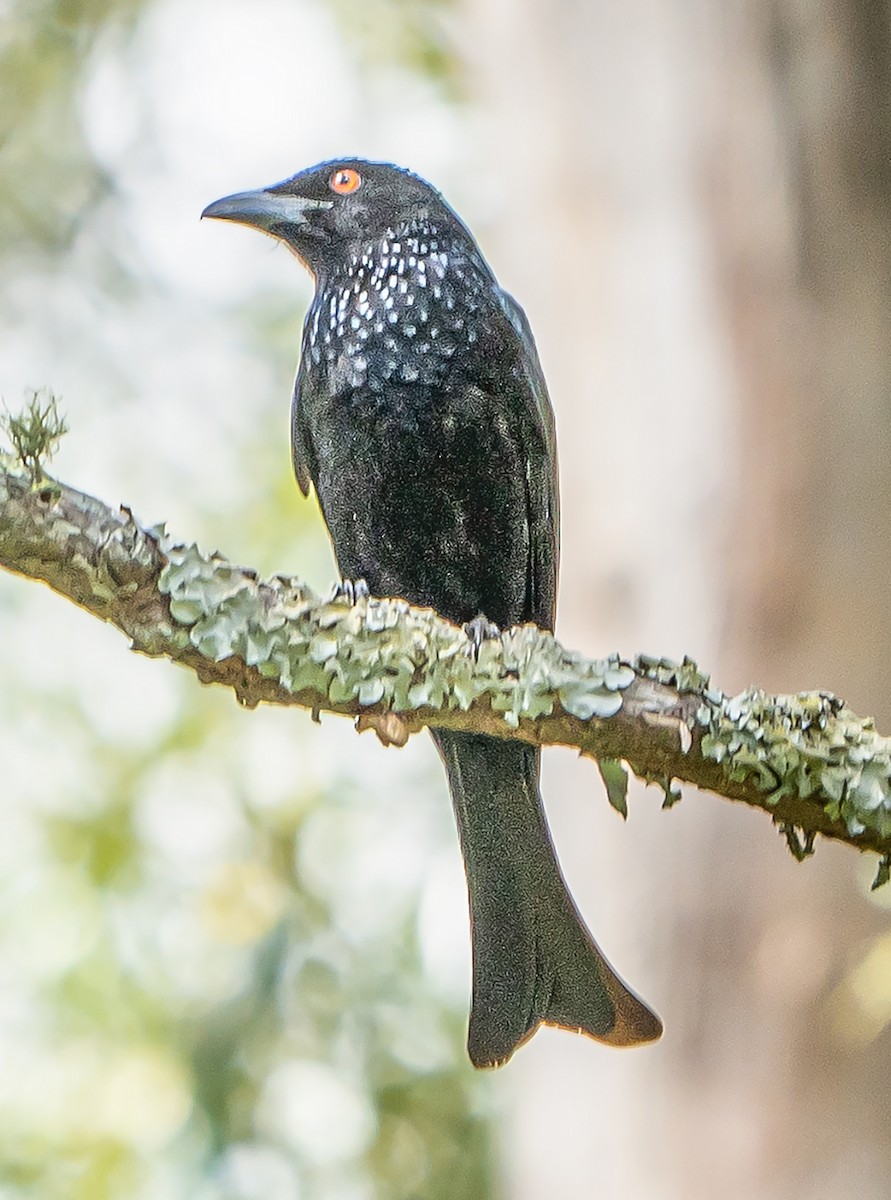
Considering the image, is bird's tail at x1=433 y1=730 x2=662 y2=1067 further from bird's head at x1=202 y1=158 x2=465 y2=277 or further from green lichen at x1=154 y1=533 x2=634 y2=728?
bird's head at x1=202 y1=158 x2=465 y2=277

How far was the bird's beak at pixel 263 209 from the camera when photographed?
2137 millimetres

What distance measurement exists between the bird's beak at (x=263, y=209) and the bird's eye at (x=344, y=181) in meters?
0.04

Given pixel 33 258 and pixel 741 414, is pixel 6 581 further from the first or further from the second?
pixel 741 414

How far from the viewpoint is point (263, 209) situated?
2.15 m

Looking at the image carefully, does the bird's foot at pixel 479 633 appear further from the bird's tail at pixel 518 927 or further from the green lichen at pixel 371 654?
the bird's tail at pixel 518 927

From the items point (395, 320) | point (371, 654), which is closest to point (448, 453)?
point (395, 320)

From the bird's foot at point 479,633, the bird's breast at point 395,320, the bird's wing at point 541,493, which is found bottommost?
the bird's foot at point 479,633

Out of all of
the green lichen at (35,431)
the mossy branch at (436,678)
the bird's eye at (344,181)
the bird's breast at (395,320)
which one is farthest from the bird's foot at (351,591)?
the bird's eye at (344,181)

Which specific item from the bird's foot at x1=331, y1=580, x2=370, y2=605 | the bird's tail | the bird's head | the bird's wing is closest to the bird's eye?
the bird's head

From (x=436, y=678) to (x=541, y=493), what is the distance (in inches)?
24.9

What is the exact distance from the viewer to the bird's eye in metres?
2.18

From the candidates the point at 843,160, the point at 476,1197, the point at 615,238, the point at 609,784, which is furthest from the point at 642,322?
the point at 476,1197

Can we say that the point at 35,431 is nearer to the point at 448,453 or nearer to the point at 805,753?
the point at 448,453

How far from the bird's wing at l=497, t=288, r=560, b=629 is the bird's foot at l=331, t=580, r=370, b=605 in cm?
33
